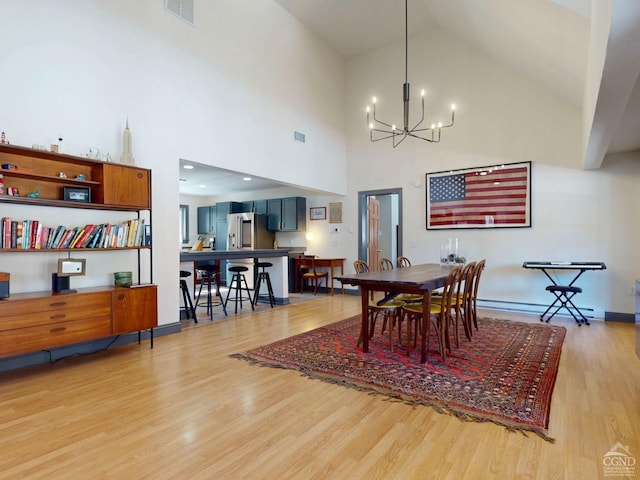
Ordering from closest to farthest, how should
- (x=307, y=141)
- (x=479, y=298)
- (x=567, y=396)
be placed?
(x=567, y=396) < (x=479, y=298) < (x=307, y=141)

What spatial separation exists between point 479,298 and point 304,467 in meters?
5.18

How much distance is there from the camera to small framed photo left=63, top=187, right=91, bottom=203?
10.8 ft

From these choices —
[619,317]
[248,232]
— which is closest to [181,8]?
[248,232]

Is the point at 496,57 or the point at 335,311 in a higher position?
the point at 496,57

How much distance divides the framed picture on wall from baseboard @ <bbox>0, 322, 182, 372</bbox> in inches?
187

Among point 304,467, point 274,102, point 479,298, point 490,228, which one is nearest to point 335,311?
point 479,298

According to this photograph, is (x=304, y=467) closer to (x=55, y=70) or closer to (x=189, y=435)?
(x=189, y=435)

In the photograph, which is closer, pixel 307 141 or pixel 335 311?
pixel 335 311

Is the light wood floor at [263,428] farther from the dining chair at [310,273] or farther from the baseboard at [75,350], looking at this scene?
the dining chair at [310,273]

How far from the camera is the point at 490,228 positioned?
598 centimetres

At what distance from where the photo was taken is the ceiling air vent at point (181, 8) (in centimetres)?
429

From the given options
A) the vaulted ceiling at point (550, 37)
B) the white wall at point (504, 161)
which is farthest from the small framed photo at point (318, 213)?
the vaulted ceiling at point (550, 37)

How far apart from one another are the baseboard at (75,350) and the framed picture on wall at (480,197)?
476cm

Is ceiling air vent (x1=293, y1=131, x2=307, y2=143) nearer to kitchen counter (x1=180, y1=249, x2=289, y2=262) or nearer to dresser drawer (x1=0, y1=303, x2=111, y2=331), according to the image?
kitchen counter (x1=180, y1=249, x2=289, y2=262)
